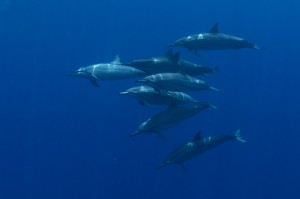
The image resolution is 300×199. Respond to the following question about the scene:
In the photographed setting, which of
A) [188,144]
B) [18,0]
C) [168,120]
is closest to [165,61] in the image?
[168,120]

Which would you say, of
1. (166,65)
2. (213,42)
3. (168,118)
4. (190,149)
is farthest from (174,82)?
(190,149)

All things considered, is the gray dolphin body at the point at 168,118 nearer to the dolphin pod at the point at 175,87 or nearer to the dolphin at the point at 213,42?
the dolphin pod at the point at 175,87

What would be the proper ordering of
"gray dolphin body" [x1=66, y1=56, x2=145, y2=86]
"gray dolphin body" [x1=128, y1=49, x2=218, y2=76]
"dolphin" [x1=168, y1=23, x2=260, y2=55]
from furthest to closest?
1. "gray dolphin body" [x1=66, y1=56, x2=145, y2=86]
2. "dolphin" [x1=168, y1=23, x2=260, y2=55]
3. "gray dolphin body" [x1=128, y1=49, x2=218, y2=76]

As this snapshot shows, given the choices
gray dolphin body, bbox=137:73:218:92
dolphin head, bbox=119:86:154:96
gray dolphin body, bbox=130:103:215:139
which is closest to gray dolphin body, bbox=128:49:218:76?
gray dolphin body, bbox=137:73:218:92

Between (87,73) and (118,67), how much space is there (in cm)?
83

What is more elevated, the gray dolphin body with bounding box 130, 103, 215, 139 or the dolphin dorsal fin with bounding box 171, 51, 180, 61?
the dolphin dorsal fin with bounding box 171, 51, 180, 61

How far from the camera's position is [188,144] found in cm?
995

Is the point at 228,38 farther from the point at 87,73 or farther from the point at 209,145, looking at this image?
the point at 87,73

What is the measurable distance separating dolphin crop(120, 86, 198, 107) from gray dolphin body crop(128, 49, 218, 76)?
414mm

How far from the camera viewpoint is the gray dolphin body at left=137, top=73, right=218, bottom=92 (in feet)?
29.9

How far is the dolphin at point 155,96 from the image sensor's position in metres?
9.37

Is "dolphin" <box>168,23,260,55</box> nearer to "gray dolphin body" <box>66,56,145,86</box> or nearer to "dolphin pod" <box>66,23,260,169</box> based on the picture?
"dolphin pod" <box>66,23,260,169</box>

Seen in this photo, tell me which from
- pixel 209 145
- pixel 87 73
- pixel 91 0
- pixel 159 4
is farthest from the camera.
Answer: pixel 91 0

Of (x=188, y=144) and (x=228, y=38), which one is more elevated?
(x=228, y=38)
